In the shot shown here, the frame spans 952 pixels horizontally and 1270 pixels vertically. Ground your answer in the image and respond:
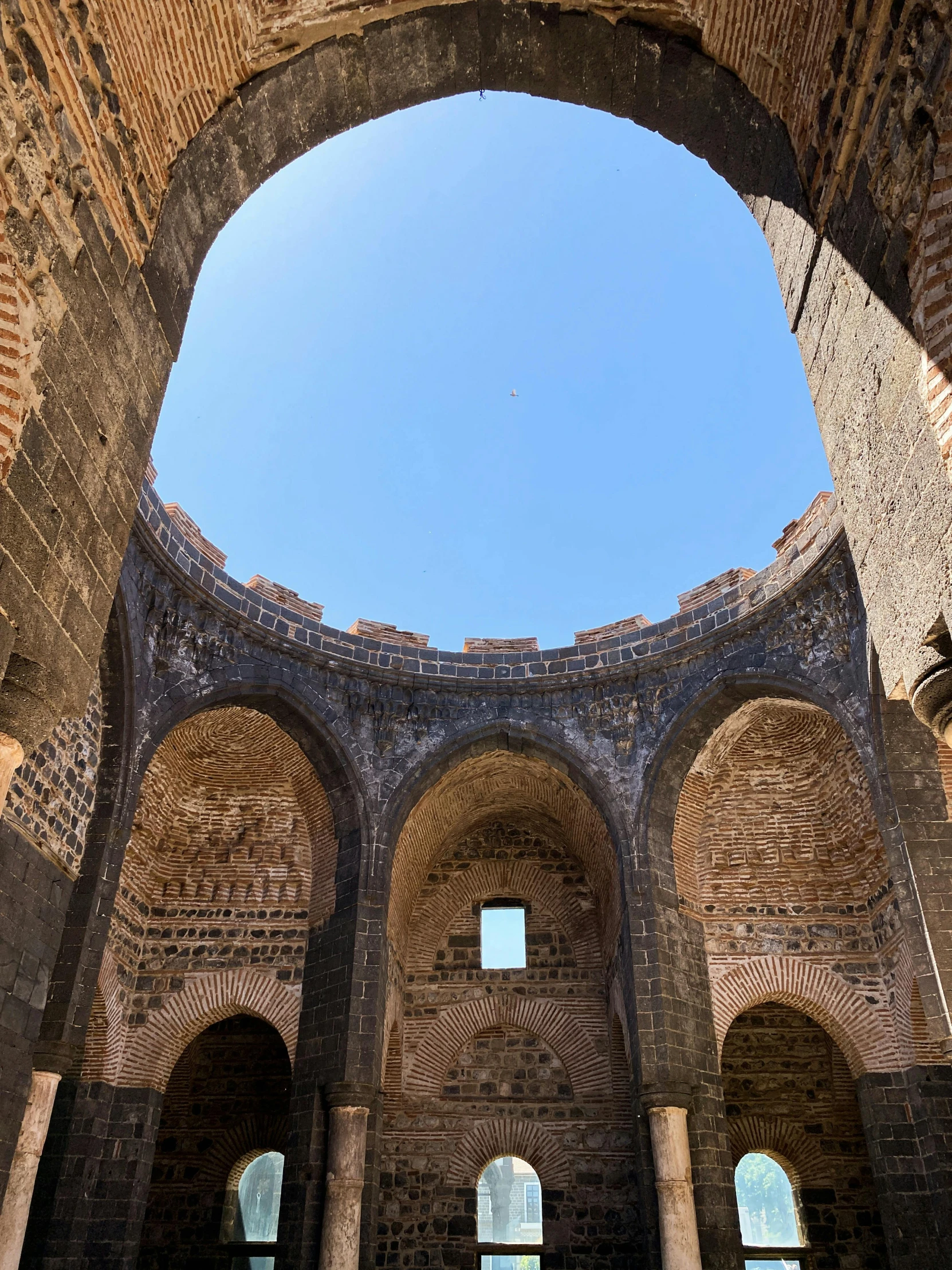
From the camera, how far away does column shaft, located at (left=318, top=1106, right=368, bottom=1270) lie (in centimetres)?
929

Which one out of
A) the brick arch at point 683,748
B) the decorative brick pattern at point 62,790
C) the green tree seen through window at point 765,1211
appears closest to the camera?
the decorative brick pattern at point 62,790

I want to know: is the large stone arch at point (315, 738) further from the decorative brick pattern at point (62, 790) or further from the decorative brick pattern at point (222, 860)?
the decorative brick pattern at point (62, 790)

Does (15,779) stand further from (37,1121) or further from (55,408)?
(55,408)

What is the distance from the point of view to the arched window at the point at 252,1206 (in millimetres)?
12812

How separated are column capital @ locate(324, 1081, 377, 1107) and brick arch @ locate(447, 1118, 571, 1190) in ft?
10.5

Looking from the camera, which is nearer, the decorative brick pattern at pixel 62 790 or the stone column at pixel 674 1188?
the decorative brick pattern at pixel 62 790

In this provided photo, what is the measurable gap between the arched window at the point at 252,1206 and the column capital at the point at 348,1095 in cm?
384

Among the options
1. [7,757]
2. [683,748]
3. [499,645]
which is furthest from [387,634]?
[7,757]

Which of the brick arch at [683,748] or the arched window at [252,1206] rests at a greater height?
the brick arch at [683,748]

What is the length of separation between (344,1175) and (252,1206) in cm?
503

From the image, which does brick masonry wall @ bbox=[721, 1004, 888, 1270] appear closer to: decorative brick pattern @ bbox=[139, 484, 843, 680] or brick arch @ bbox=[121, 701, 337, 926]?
decorative brick pattern @ bbox=[139, 484, 843, 680]

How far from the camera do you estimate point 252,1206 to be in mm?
13500

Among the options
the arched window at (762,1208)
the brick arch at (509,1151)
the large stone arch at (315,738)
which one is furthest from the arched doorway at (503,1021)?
the arched window at (762,1208)

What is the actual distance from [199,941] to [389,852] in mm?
2990
